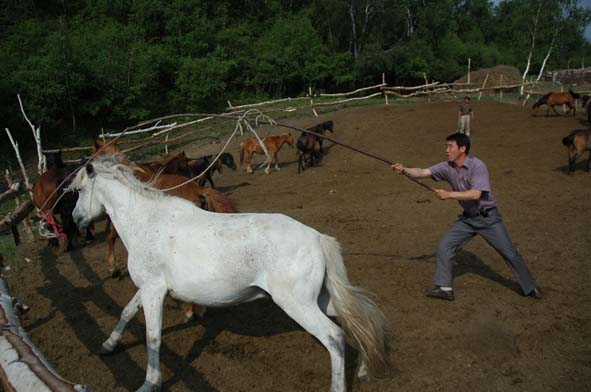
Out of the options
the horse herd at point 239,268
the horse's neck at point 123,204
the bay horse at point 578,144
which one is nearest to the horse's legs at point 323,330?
the horse herd at point 239,268

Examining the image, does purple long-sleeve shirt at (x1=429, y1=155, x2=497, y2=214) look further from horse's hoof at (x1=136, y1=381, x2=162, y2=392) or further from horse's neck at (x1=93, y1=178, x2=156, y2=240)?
horse's hoof at (x1=136, y1=381, x2=162, y2=392)

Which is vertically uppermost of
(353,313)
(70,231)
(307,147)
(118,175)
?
(118,175)

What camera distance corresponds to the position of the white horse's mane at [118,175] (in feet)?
13.7

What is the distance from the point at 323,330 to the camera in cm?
338

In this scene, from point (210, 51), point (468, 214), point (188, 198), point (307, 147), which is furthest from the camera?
point (210, 51)

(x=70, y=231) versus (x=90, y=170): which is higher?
(x=90, y=170)

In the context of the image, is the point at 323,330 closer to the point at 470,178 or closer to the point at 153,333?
the point at 153,333

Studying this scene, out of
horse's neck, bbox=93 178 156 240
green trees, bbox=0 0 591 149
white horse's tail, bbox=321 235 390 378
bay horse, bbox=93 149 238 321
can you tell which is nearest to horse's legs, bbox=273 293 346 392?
white horse's tail, bbox=321 235 390 378

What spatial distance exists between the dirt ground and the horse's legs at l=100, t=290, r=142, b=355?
0.43 feet

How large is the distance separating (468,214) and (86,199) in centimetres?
437

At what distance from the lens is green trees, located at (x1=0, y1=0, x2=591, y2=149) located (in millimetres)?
25516

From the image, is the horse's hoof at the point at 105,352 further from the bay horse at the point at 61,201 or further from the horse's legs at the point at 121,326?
the bay horse at the point at 61,201

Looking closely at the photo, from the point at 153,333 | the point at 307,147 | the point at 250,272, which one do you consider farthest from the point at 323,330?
the point at 307,147

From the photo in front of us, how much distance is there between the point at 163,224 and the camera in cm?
393
